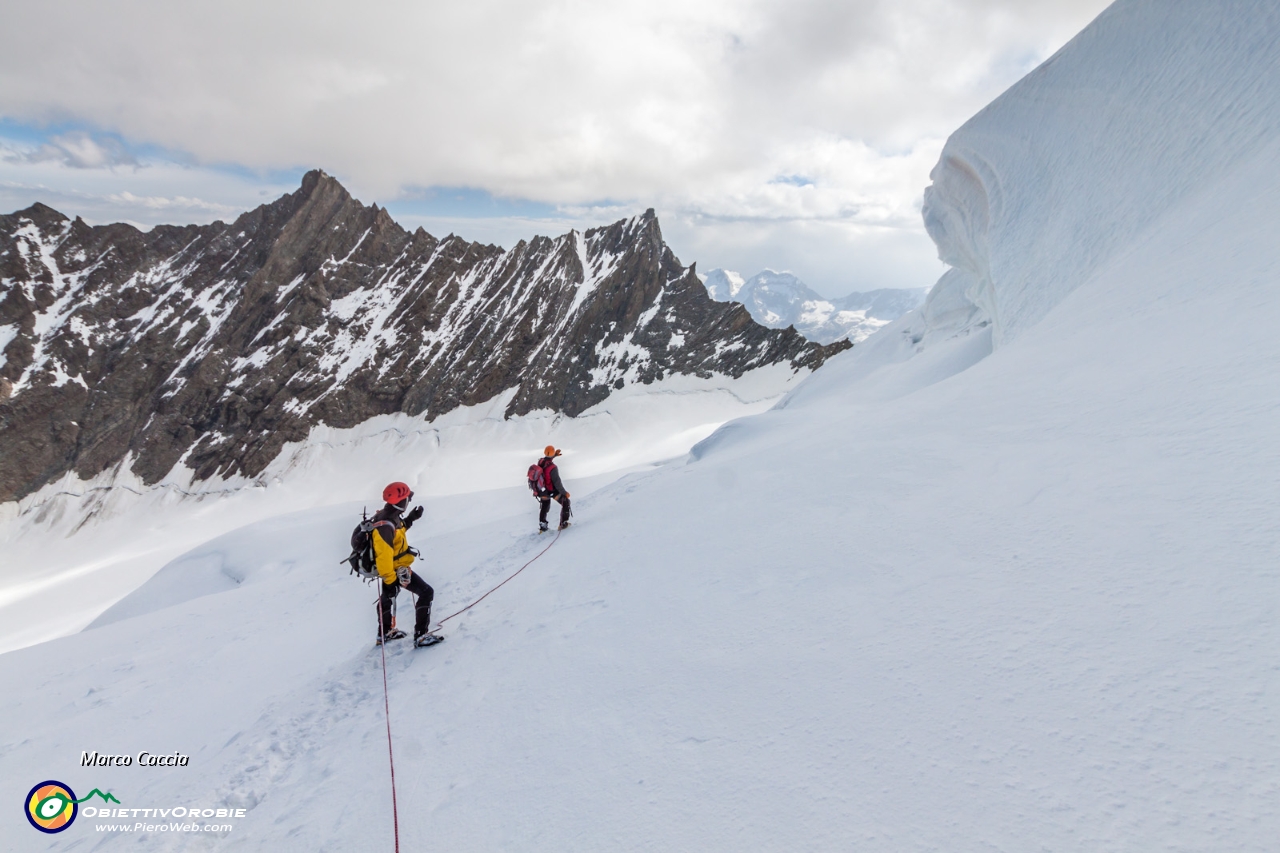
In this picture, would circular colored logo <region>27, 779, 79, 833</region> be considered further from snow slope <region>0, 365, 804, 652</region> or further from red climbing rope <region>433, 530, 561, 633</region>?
snow slope <region>0, 365, 804, 652</region>

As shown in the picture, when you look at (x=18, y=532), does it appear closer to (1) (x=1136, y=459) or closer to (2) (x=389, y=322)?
(2) (x=389, y=322)

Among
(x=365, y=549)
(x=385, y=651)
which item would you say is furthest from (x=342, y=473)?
(x=365, y=549)

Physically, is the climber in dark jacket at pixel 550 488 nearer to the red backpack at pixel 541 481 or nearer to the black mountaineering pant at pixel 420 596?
the red backpack at pixel 541 481

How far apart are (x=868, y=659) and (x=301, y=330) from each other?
337 ft

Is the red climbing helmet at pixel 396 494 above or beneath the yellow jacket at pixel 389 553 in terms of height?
above

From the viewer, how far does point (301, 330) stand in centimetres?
8638

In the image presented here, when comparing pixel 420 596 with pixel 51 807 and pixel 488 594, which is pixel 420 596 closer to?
pixel 488 594

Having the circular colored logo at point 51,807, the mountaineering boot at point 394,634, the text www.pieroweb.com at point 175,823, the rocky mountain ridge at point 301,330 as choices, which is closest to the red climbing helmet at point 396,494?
the mountaineering boot at point 394,634

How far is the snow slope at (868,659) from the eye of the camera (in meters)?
2.59

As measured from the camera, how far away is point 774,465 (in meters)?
8.99

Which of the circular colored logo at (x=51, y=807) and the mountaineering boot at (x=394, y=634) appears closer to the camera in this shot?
the circular colored logo at (x=51, y=807)

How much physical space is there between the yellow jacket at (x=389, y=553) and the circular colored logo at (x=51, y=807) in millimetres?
3255

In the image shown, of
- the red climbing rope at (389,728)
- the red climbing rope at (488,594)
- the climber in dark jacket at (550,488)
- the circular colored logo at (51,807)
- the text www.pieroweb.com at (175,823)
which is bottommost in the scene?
the circular colored logo at (51,807)

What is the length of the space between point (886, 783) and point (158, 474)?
105132 millimetres
